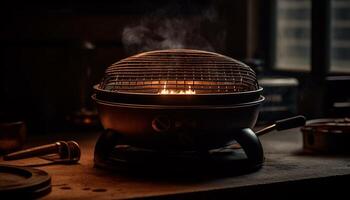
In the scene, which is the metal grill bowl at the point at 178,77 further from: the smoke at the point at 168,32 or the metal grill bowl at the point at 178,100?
the smoke at the point at 168,32

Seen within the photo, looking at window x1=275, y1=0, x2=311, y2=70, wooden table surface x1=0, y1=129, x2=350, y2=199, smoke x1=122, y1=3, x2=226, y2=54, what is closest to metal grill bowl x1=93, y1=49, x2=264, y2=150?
wooden table surface x1=0, y1=129, x2=350, y2=199

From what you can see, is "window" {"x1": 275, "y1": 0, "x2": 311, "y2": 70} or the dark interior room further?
"window" {"x1": 275, "y1": 0, "x2": 311, "y2": 70}

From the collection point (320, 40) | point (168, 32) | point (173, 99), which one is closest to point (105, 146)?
point (173, 99)

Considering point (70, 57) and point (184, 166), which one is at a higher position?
point (70, 57)

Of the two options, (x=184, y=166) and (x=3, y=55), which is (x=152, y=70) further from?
(x=3, y=55)

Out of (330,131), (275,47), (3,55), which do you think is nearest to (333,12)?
(275,47)

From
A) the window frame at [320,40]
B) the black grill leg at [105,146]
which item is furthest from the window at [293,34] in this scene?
the black grill leg at [105,146]

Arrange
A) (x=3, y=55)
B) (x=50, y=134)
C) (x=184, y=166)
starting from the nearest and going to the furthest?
1. (x=184, y=166)
2. (x=50, y=134)
3. (x=3, y=55)

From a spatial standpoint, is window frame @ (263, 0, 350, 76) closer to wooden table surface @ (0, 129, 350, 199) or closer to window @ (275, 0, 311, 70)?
window @ (275, 0, 311, 70)

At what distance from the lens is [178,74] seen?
2631mm

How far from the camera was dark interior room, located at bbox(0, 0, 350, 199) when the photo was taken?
2.50 m

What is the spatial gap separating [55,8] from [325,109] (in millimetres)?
1726

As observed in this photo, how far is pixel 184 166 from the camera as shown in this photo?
2576 millimetres

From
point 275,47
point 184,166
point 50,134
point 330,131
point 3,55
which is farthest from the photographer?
point 275,47
